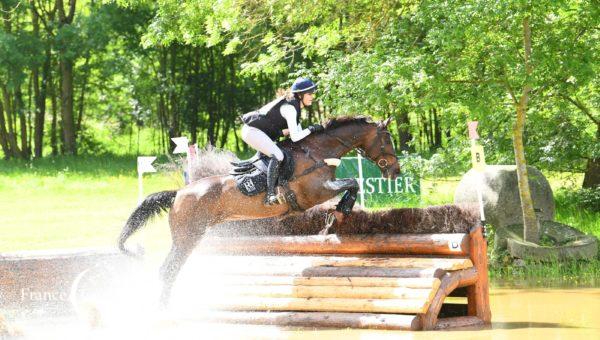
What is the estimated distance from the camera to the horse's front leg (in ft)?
31.0

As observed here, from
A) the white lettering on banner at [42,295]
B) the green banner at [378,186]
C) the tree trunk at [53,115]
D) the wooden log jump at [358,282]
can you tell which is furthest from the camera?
the tree trunk at [53,115]

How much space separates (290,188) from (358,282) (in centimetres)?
118

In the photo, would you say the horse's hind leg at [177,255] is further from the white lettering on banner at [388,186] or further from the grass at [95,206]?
the white lettering on banner at [388,186]

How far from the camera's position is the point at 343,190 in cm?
943

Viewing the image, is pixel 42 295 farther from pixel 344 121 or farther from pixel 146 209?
pixel 344 121

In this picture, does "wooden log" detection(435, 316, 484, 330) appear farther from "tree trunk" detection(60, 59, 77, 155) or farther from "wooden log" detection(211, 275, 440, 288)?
"tree trunk" detection(60, 59, 77, 155)

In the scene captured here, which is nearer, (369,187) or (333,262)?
(333,262)

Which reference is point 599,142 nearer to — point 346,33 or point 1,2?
point 346,33

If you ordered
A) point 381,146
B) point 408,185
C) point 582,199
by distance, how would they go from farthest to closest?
point 408,185, point 582,199, point 381,146

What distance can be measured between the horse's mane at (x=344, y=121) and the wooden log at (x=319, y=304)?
1.80 m

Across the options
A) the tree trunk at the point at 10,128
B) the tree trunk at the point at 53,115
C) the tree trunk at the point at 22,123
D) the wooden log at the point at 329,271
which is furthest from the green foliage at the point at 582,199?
the tree trunk at the point at 53,115

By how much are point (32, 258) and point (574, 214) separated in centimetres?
902

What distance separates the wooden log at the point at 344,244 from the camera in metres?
9.00

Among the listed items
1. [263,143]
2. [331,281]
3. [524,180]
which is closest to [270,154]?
[263,143]
